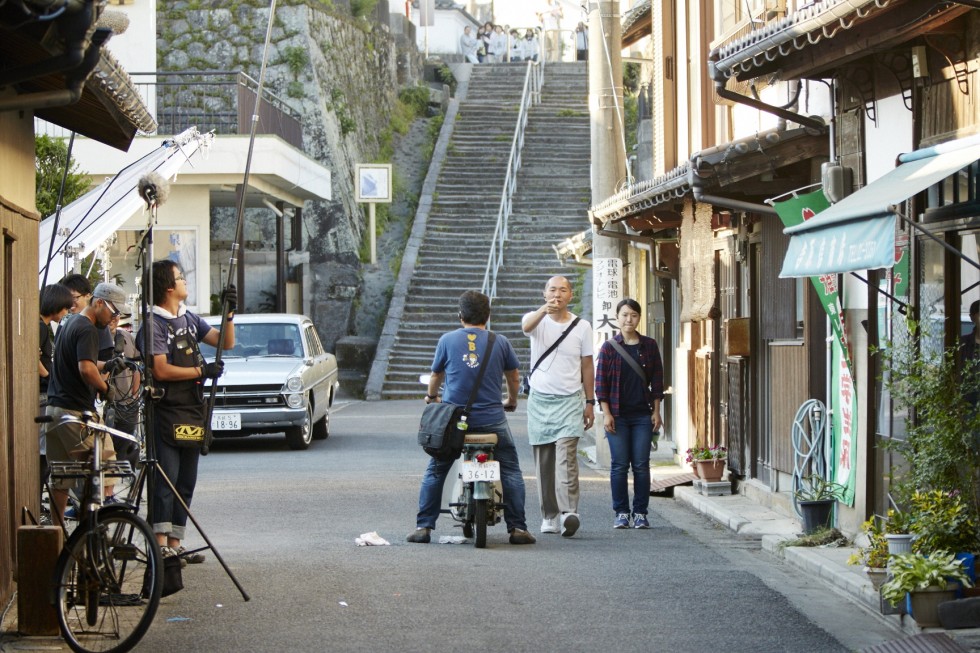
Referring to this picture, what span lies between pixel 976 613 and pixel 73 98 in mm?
5174

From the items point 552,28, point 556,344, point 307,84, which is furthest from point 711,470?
point 552,28

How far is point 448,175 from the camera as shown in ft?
128

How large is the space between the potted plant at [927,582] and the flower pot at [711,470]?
6.82 meters

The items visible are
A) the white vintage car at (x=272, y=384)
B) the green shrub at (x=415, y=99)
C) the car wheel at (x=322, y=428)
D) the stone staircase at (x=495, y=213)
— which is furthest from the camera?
the green shrub at (x=415, y=99)

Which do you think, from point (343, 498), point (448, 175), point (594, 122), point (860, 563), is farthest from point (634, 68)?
point (860, 563)

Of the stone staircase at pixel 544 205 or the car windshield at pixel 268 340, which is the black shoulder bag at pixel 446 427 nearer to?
the car windshield at pixel 268 340

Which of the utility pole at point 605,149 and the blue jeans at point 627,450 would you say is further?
the utility pole at point 605,149

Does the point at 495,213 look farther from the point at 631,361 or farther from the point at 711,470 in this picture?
the point at 631,361

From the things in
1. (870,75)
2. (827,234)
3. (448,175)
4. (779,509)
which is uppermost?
(448,175)

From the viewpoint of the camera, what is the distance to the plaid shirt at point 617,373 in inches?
465

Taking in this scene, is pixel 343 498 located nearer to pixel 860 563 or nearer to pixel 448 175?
pixel 860 563

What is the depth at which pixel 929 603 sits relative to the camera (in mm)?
7059

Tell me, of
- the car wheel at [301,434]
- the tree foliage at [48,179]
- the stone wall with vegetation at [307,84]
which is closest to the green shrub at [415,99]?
the stone wall with vegetation at [307,84]

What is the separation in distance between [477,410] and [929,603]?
14.1ft
